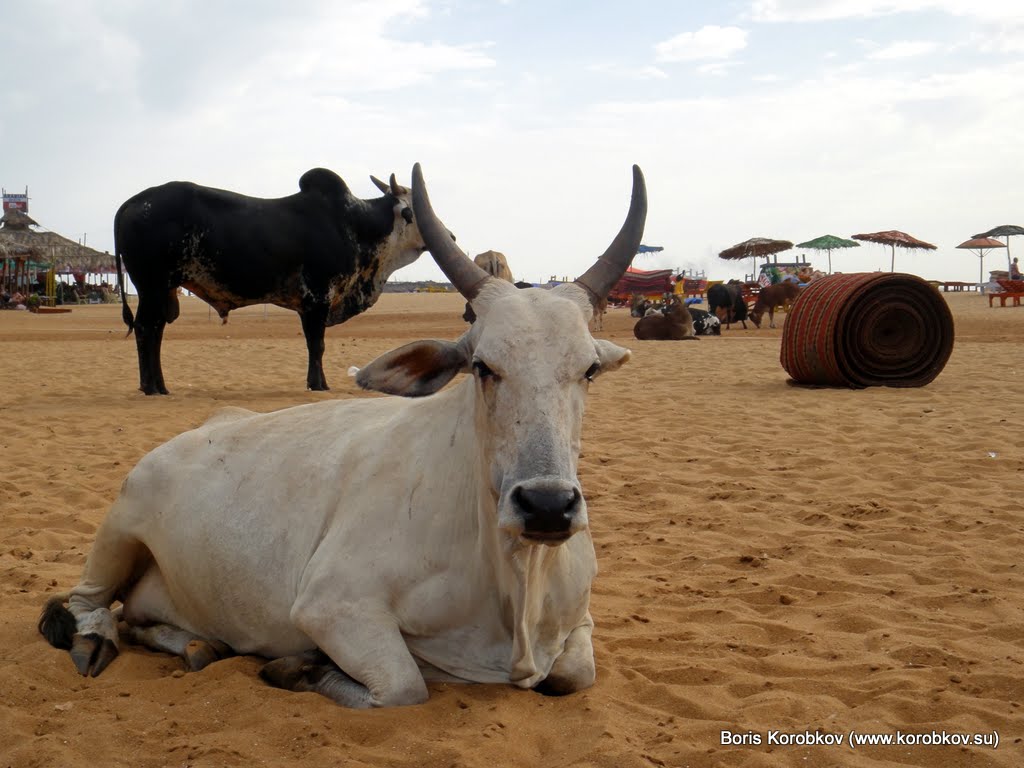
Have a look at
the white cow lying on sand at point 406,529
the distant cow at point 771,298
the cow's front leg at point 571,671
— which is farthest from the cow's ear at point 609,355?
the distant cow at point 771,298

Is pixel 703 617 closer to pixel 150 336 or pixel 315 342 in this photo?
pixel 315 342

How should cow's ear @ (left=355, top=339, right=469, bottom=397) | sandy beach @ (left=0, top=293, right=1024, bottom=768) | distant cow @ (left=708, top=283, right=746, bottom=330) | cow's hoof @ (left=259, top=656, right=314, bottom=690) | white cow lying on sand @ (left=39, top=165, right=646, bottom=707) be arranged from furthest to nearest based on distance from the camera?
1. distant cow @ (left=708, top=283, right=746, bottom=330)
2. cow's hoof @ (left=259, top=656, right=314, bottom=690)
3. cow's ear @ (left=355, top=339, right=469, bottom=397)
4. white cow lying on sand @ (left=39, top=165, right=646, bottom=707)
5. sandy beach @ (left=0, top=293, right=1024, bottom=768)

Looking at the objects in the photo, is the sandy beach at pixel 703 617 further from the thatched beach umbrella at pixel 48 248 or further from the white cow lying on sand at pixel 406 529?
the thatched beach umbrella at pixel 48 248

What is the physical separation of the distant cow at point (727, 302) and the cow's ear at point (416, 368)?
1125 inches

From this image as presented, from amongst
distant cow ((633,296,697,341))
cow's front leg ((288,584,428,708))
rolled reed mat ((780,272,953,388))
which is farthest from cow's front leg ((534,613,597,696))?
distant cow ((633,296,697,341))

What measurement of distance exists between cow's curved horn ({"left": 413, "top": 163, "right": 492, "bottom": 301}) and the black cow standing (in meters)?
8.25

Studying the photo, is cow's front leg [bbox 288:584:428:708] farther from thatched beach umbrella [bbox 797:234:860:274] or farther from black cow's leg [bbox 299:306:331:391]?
thatched beach umbrella [bbox 797:234:860:274]

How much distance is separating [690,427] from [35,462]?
5.60 metres

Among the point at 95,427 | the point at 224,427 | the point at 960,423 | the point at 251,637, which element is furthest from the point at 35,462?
the point at 960,423

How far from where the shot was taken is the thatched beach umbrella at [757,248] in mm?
47969

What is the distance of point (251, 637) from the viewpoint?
13.6 feet

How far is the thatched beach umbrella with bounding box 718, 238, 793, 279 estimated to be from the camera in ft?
157

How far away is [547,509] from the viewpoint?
9.70 feet

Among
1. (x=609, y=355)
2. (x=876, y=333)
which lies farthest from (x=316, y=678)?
(x=876, y=333)
